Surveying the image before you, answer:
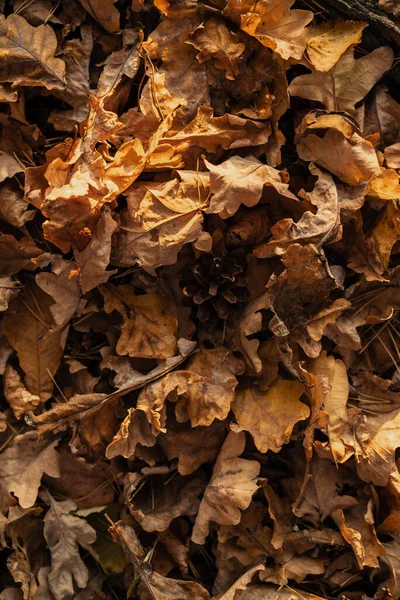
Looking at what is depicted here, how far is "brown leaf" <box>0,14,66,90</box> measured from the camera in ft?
5.30

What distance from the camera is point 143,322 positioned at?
1.65 m

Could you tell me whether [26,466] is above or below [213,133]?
below

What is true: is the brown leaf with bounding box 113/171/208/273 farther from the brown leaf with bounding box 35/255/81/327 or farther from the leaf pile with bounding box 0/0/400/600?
the brown leaf with bounding box 35/255/81/327

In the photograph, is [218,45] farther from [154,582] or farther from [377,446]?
[154,582]

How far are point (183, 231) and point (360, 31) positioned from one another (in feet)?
2.27

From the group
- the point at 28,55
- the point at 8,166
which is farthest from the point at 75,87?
the point at 8,166

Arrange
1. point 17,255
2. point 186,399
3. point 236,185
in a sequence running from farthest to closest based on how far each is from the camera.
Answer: point 17,255 → point 186,399 → point 236,185

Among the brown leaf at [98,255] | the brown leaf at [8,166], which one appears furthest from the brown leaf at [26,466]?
the brown leaf at [8,166]

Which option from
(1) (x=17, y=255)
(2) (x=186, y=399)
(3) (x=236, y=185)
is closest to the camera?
(3) (x=236, y=185)

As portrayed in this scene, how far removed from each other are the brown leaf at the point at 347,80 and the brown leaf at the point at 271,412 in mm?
746

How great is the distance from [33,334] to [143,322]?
0.33 metres

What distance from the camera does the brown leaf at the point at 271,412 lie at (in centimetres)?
153

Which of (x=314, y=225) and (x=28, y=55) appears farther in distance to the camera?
→ (x=28, y=55)

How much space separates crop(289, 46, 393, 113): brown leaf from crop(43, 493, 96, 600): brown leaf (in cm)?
130
